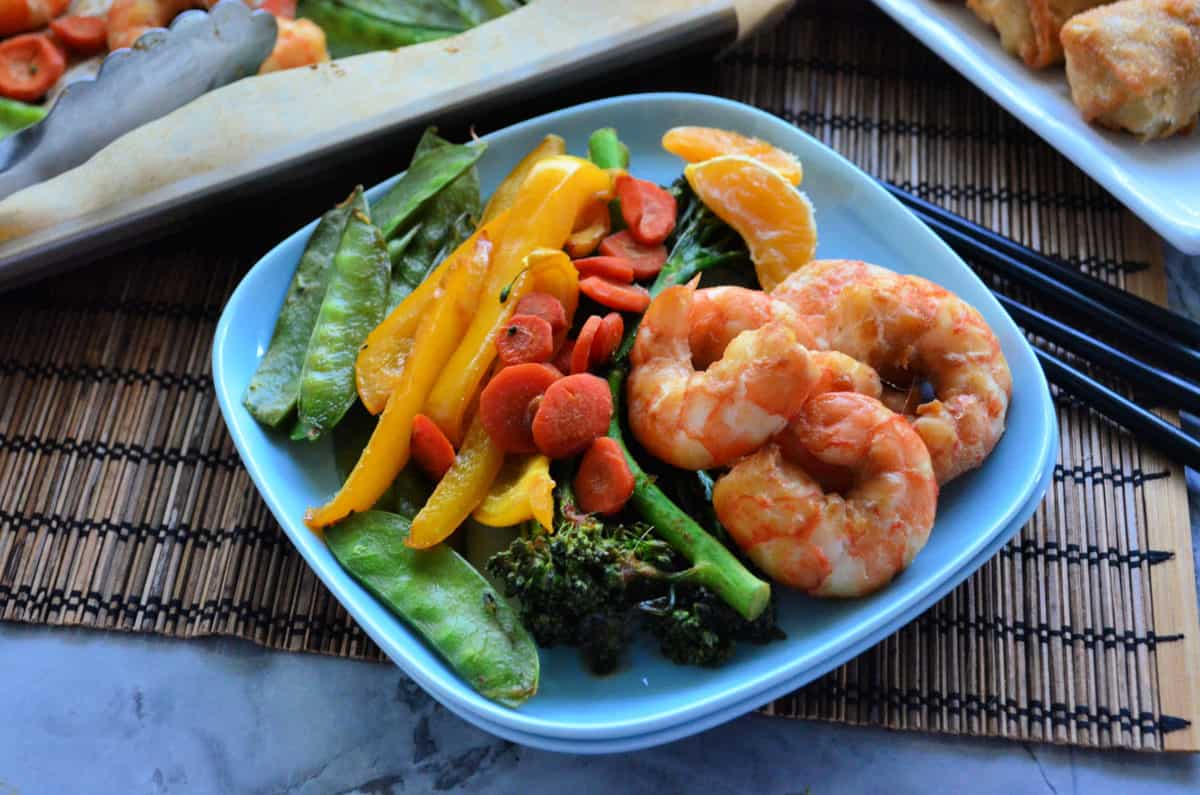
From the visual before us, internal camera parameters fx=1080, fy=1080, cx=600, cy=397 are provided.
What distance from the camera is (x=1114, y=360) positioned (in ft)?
8.93

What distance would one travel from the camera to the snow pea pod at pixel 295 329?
2.44 meters

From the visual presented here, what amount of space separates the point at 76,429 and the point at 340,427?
2.71 feet

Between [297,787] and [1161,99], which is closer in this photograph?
[297,787]

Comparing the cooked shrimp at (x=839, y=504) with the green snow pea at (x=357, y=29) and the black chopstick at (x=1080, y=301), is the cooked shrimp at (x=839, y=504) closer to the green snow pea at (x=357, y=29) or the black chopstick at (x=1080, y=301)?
the black chopstick at (x=1080, y=301)

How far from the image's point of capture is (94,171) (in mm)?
2850

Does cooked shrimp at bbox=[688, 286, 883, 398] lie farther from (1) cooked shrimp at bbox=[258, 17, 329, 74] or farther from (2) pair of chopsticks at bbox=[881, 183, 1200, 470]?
(1) cooked shrimp at bbox=[258, 17, 329, 74]

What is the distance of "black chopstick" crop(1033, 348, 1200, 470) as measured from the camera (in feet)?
8.62

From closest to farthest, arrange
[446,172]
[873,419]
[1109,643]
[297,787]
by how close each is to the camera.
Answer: [873,419] < [297,787] < [1109,643] < [446,172]

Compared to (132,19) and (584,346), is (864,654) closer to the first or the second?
(584,346)

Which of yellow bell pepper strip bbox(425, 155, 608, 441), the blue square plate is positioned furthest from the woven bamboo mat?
yellow bell pepper strip bbox(425, 155, 608, 441)

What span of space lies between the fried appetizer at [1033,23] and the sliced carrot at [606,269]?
5.03 feet

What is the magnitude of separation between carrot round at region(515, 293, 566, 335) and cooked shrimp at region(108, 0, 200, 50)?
69.9 inches

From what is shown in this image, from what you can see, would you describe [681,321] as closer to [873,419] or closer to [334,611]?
[873,419]

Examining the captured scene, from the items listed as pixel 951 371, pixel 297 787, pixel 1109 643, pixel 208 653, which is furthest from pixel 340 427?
pixel 1109 643
